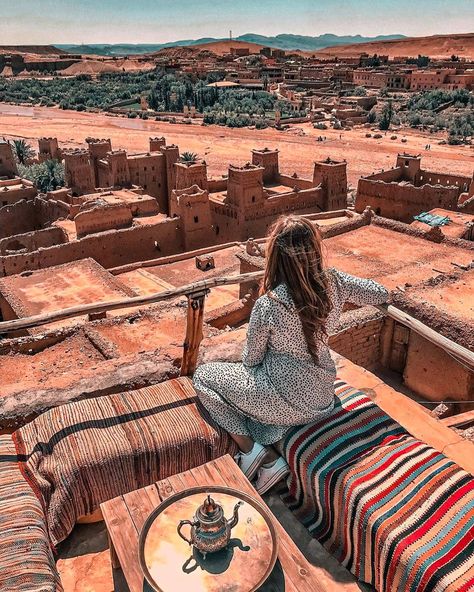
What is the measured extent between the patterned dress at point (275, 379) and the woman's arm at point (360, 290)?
9 centimetres

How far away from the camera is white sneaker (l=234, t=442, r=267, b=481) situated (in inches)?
142

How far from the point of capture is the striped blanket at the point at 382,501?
2793mm

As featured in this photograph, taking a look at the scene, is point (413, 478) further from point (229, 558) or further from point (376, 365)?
point (376, 365)

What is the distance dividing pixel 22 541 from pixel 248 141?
47.3m

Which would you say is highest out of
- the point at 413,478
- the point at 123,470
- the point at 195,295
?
the point at 195,295

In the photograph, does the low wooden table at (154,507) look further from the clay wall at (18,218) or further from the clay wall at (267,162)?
the clay wall at (267,162)

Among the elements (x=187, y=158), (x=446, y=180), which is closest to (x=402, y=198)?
(x=446, y=180)

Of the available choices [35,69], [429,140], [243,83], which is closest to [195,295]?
[429,140]

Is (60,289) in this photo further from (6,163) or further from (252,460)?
(6,163)

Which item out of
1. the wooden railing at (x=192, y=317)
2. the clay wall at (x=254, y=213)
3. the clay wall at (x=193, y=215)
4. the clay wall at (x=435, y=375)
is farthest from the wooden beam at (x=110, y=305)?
the clay wall at (x=254, y=213)

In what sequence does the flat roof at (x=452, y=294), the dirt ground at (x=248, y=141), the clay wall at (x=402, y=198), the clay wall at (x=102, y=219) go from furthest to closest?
1. the dirt ground at (x=248, y=141)
2. the clay wall at (x=402, y=198)
3. the clay wall at (x=102, y=219)
4. the flat roof at (x=452, y=294)

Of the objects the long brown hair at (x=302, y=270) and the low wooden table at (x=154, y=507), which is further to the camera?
the long brown hair at (x=302, y=270)

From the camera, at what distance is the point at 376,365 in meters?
7.50

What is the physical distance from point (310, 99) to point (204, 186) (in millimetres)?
47149
